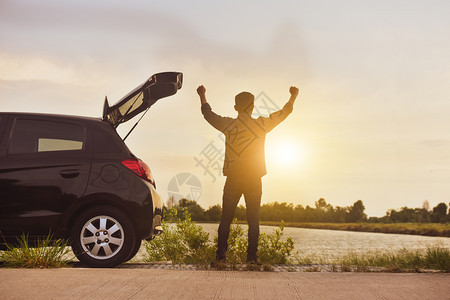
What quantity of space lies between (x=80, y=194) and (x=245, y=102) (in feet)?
8.50

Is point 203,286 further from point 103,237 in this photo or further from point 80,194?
point 80,194

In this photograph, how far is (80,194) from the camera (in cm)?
632

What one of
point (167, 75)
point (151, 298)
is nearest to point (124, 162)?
point (167, 75)

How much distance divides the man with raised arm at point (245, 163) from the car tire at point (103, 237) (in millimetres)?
1278

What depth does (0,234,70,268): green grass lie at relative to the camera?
5770mm

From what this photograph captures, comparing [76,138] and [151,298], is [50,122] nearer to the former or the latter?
[76,138]

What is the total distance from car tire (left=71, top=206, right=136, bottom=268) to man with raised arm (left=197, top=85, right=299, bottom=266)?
4.19ft

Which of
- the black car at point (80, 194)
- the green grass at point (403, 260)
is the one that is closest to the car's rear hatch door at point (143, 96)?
the black car at point (80, 194)

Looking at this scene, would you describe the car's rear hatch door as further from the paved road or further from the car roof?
the paved road

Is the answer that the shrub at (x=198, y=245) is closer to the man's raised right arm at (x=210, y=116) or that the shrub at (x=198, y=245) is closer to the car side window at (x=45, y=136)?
the man's raised right arm at (x=210, y=116)

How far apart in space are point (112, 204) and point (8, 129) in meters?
1.79

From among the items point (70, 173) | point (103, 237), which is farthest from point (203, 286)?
point (70, 173)

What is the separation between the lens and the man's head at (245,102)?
6863 millimetres

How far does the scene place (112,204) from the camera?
6.39 metres
